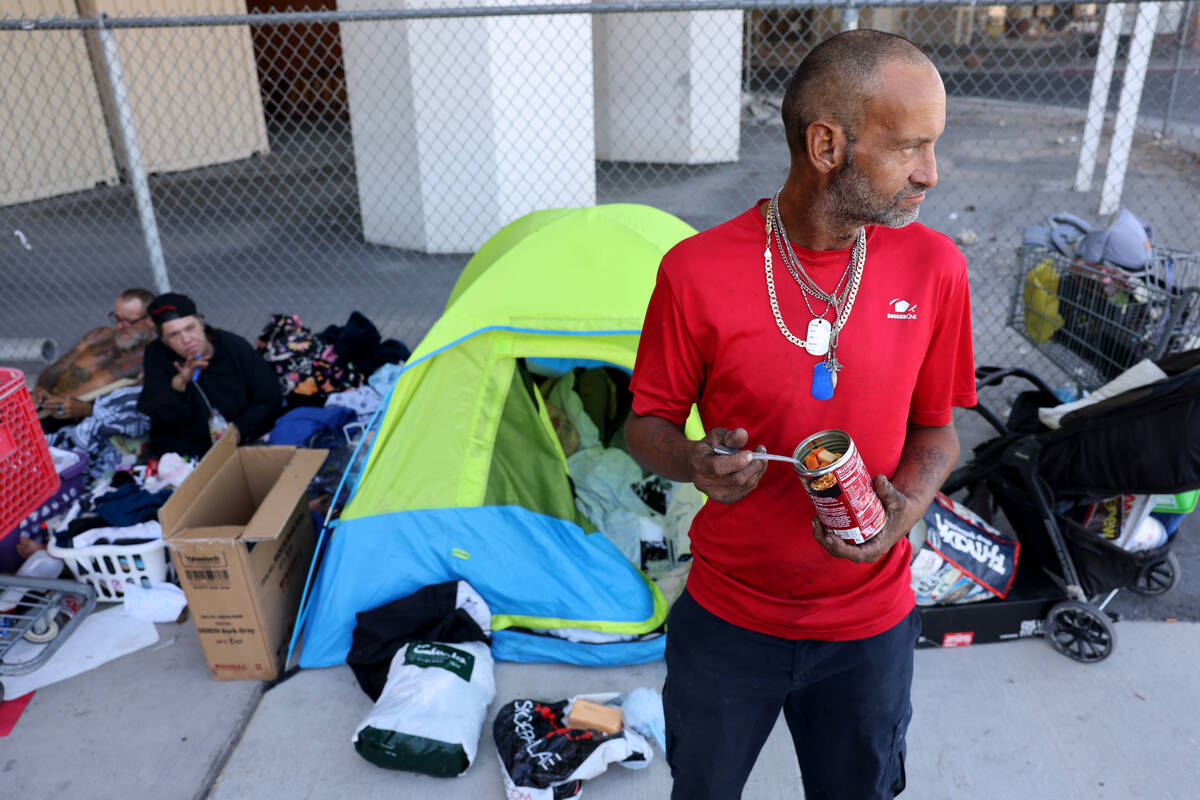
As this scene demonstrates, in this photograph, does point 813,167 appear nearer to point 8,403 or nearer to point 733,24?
point 8,403

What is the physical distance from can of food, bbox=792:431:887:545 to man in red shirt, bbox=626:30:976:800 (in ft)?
0.12

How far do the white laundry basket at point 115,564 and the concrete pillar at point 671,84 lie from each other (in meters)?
8.05

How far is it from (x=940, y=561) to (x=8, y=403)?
3.09 meters

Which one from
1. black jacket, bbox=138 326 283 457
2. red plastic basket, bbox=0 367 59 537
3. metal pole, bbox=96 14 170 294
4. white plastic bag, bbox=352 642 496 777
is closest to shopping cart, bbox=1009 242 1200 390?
white plastic bag, bbox=352 642 496 777

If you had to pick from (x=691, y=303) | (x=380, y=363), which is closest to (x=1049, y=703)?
(x=691, y=303)

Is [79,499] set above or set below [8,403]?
below

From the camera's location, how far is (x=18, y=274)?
7.31 m

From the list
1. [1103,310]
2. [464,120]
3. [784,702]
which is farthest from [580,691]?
[464,120]

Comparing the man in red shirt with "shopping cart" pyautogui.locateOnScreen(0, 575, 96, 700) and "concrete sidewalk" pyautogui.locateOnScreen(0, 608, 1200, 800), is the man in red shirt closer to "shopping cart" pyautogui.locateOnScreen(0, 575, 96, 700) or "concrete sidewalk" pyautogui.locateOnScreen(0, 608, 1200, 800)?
"concrete sidewalk" pyautogui.locateOnScreen(0, 608, 1200, 800)

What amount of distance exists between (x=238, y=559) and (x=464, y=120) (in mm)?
4942

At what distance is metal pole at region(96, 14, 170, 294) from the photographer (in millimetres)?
4230

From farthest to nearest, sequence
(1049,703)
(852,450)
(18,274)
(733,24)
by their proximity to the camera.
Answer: (733,24) < (18,274) < (1049,703) < (852,450)

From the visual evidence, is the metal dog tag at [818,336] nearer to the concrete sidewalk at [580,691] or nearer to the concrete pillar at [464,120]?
the concrete sidewalk at [580,691]

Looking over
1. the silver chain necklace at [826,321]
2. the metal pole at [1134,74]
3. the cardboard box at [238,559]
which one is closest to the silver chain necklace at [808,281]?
the silver chain necklace at [826,321]
